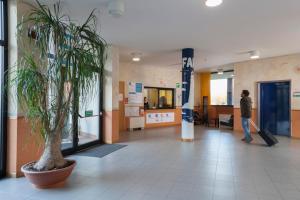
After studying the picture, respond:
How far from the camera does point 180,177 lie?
3.45 metres

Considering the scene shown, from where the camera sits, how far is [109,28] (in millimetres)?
4695

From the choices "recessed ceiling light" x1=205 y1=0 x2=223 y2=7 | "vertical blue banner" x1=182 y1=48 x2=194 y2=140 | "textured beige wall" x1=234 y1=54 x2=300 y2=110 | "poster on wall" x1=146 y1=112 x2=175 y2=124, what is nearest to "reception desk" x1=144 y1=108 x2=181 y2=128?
"poster on wall" x1=146 y1=112 x2=175 y2=124

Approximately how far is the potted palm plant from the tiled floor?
0.33m

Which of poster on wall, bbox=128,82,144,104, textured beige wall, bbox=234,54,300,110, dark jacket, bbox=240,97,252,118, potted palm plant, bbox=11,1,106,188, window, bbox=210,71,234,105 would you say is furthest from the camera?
window, bbox=210,71,234,105

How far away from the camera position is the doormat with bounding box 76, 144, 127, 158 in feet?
16.0

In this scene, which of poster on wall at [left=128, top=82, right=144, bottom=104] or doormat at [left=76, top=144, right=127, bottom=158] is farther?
poster on wall at [left=128, top=82, right=144, bottom=104]

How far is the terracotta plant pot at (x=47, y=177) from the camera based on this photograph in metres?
2.82

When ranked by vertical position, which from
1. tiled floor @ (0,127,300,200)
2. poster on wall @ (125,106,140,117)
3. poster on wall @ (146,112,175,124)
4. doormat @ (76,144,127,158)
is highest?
poster on wall @ (125,106,140,117)

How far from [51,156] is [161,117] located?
7.14m

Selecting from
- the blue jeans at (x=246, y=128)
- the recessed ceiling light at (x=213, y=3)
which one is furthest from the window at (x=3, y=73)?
the blue jeans at (x=246, y=128)

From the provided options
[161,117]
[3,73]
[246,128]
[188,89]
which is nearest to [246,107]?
[246,128]

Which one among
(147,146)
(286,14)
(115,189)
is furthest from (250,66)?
(115,189)

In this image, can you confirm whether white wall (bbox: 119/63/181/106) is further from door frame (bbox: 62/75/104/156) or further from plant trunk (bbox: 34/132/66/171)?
plant trunk (bbox: 34/132/66/171)

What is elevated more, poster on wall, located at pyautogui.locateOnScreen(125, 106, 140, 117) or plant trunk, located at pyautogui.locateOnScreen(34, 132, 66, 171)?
A: poster on wall, located at pyautogui.locateOnScreen(125, 106, 140, 117)
